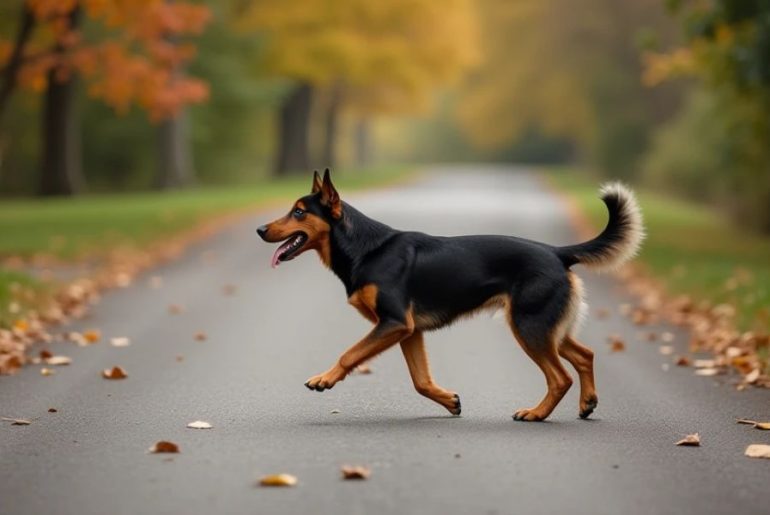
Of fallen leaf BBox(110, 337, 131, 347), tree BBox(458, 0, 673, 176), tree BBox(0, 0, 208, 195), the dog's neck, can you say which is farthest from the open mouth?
tree BBox(458, 0, 673, 176)

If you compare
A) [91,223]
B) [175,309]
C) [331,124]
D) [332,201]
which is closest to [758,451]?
[332,201]

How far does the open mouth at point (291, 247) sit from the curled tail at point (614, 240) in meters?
1.56

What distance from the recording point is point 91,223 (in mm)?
25297

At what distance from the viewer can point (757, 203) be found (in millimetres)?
26938

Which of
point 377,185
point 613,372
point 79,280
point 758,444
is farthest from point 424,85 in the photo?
point 758,444

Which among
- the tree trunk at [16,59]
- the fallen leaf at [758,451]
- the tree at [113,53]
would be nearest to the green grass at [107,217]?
the tree at [113,53]

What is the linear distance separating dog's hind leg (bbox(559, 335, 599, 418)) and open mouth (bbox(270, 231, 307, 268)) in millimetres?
1700

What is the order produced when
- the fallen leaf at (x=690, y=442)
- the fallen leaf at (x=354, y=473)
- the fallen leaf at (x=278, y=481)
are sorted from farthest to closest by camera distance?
1. the fallen leaf at (x=690, y=442)
2. the fallen leaf at (x=354, y=473)
3. the fallen leaf at (x=278, y=481)

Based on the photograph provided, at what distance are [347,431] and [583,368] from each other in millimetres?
1528

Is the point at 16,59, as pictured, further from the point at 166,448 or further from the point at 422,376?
the point at 166,448

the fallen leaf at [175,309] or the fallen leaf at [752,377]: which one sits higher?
the fallen leaf at [752,377]

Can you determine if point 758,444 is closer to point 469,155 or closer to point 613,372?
point 613,372

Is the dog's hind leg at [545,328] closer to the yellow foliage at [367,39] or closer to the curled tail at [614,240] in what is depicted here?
the curled tail at [614,240]

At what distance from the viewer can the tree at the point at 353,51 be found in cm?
4225
